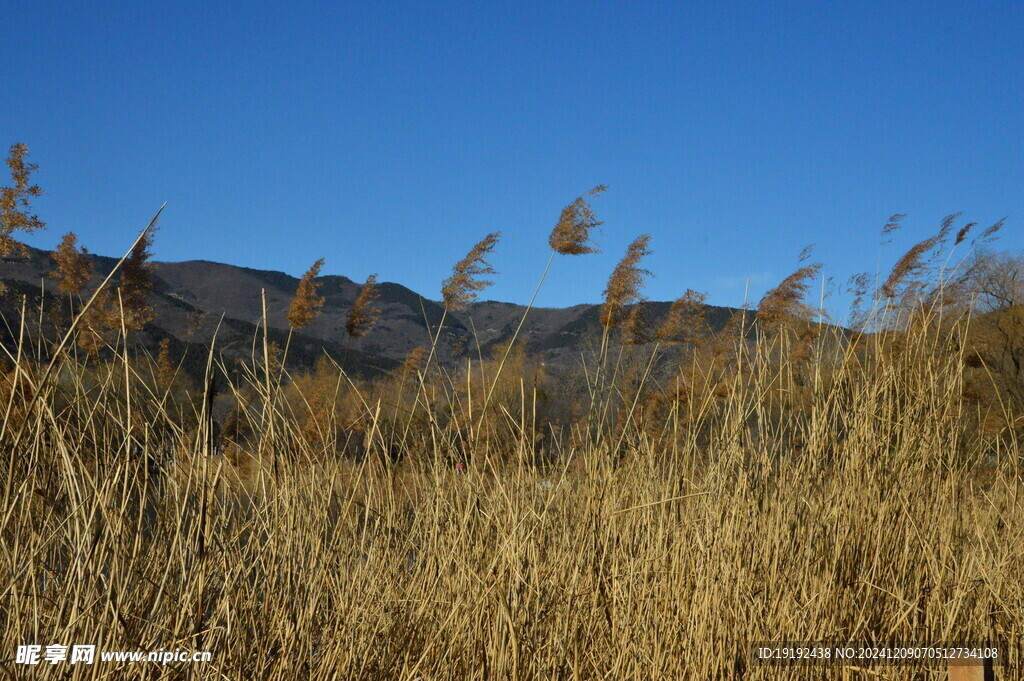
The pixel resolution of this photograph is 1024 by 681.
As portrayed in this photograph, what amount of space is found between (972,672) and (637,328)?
3247mm

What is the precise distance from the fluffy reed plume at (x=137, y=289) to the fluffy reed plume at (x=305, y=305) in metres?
0.82

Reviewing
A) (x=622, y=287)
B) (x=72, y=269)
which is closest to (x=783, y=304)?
(x=622, y=287)

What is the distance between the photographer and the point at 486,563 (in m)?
2.36

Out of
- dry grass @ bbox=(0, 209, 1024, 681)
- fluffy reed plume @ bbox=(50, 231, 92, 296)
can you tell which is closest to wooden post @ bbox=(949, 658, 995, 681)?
dry grass @ bbox=(0, 209, 1024, 681)

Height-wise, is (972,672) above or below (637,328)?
below

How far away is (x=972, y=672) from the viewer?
1.56 m

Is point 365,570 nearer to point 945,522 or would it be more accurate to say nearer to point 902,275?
point 945,522

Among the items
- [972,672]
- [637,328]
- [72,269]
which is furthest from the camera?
[637,328]

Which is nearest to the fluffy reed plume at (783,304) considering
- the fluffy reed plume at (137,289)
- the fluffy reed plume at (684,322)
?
the fluffy reed plume at (684,322)

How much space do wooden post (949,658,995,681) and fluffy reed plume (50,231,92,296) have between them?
10.6 feet

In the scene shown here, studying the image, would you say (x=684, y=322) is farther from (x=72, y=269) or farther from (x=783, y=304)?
(x=72, y=269)

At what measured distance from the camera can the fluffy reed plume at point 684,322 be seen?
4531mm

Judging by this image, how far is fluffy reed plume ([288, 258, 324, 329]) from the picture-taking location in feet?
15.1

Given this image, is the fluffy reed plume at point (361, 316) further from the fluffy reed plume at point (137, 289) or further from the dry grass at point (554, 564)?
the dry grass at point (554, 564)
